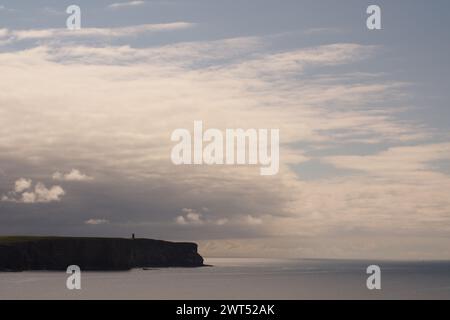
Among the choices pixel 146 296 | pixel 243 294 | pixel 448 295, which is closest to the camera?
pixel 146 296

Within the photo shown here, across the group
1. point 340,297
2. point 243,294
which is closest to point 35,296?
point 243,294
